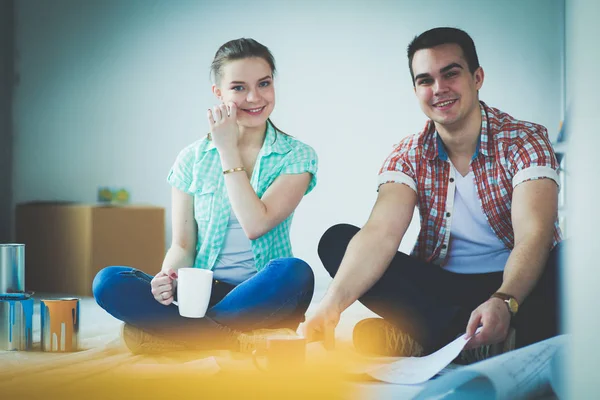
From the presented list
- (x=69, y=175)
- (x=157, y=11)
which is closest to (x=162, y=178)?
(x=69, y=175)

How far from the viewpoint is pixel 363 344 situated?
166cm

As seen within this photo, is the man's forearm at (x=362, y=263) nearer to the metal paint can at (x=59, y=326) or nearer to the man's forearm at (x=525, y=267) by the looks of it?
the man's forearm at (x=525, y=267)

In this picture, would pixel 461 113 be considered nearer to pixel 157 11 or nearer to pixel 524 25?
pixel 524 25

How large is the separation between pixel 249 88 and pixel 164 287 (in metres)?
0.57

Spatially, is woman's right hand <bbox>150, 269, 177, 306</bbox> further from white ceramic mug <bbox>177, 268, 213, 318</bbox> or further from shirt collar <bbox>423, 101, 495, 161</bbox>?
shirt collar <bbox>423, 101, 495, 161</bbox>

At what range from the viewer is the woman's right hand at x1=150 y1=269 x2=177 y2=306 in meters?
1.55

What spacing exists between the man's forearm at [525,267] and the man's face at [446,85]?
388 mm

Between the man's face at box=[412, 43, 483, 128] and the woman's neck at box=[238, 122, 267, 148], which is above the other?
the man's face at box=[412, 43, 483, 128]

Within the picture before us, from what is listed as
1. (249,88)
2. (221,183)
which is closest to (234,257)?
(221,183)

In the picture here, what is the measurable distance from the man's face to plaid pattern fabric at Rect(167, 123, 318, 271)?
0.34 m

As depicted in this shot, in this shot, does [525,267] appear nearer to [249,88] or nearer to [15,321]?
[249,88]

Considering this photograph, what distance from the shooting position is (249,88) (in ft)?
5.88

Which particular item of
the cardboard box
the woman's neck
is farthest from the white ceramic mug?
the cardboard box

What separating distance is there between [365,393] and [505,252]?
2.06 ft
